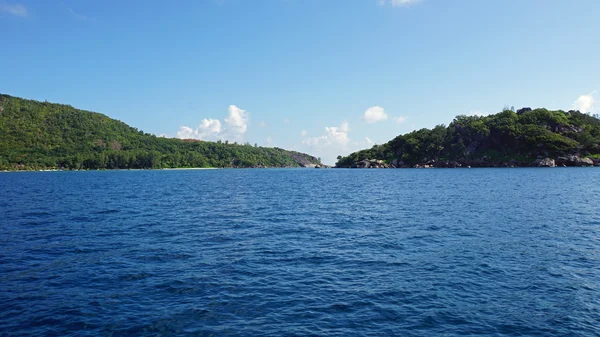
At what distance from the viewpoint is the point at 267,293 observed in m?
19.2

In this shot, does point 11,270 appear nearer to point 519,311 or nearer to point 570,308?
point 519,311

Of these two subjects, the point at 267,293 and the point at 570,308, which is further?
the point at 267,293

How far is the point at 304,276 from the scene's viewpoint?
22.1m

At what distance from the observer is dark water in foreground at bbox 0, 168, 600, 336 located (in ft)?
51.6

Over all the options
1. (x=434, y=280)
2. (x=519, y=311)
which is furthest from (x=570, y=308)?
(x=434, y=280)

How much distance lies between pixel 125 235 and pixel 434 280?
2912 centimetres

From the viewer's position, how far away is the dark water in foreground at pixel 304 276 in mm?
15719

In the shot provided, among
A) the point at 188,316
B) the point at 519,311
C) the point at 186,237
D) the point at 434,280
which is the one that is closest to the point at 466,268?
the point at 434,280

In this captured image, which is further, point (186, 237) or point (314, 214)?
point (314, 214)

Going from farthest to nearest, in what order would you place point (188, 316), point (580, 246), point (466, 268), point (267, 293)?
1. point (580, 246)
2. point (466, 268)
3. point (267, 293)
4. point (188, 316)

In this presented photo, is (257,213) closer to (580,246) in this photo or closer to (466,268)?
(466,268)

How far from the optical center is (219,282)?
21.2m

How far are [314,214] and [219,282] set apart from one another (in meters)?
28.5

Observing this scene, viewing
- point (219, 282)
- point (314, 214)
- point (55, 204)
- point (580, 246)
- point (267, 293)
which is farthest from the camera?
point (55, 204)
